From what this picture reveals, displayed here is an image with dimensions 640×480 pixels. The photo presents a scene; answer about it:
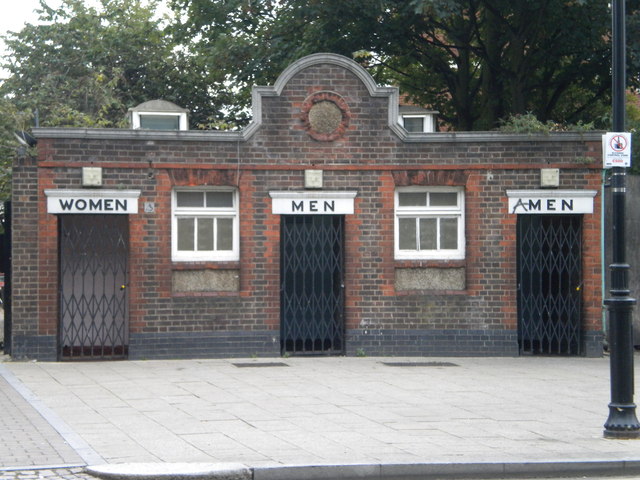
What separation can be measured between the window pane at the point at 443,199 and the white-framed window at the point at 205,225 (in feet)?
11.0

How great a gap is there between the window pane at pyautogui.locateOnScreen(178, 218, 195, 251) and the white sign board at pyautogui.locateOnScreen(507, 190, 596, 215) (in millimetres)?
5393

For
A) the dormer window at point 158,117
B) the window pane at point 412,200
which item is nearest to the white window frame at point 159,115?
the dormer window at point 158,117

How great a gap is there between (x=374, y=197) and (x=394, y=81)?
47.4ft

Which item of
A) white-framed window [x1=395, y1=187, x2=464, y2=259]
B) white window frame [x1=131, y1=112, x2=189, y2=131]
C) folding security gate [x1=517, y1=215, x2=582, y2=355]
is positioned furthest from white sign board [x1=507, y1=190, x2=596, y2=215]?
white window frame [x1=131, y1=112, x2=189, y2=131]

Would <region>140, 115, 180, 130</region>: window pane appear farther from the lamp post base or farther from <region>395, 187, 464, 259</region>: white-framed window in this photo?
the lamp post base

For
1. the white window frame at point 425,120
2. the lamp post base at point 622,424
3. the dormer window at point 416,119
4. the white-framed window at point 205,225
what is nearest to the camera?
the lamp post base at point 622,424

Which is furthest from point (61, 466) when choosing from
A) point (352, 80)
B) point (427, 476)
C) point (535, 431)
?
point (352, 80)

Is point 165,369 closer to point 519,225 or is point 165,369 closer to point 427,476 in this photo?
point 519,225

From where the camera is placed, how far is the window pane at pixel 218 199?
58.9 ft

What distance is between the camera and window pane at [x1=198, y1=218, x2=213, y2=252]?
58.6 ft

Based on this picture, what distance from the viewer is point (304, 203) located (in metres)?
17.8

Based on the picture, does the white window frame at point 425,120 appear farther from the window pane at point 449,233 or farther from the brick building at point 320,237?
the window pane at point 449,233

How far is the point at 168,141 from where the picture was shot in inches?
688

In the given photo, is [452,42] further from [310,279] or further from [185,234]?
[185,234]
